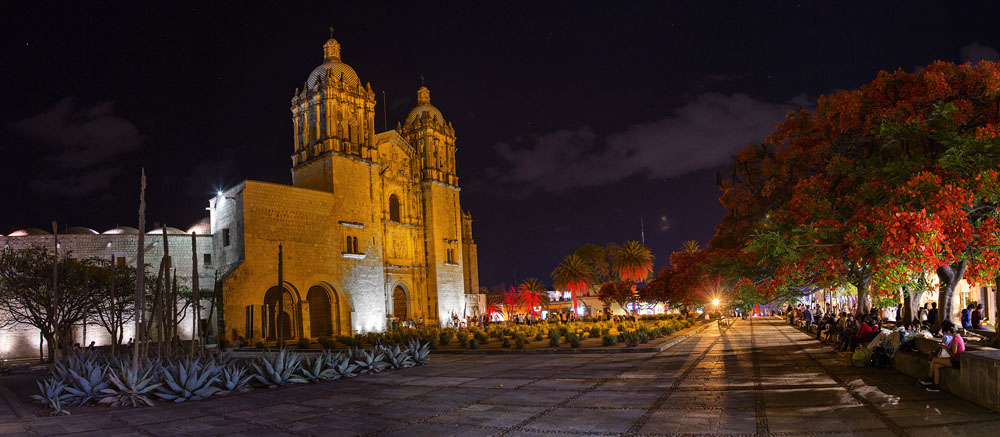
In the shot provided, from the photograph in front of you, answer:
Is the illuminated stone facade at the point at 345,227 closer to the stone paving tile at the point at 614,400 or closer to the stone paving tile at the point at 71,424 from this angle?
the stone paving tile at the point at 71,424

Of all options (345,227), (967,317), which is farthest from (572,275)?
(967,317)

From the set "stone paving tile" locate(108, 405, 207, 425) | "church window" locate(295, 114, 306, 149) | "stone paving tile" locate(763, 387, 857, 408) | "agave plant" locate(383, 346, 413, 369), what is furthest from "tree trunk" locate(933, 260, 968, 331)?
"church window" locate(295, 114, 306, 149)

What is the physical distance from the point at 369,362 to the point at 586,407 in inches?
284

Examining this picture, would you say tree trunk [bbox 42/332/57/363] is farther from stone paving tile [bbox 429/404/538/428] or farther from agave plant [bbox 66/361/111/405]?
stone paving tile [bbox 429/404/538/428]

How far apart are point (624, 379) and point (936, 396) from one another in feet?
15.7

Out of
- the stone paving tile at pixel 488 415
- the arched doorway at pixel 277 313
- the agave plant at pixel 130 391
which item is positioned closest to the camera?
the stone paving tile at pixel 488 415

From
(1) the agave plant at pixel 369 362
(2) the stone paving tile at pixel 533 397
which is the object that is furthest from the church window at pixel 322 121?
(2) the stone paving tile at pixel 533 397

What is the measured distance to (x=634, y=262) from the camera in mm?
57375

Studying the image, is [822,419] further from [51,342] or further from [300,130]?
[300,130]

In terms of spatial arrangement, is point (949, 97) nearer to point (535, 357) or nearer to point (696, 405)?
point (696, 405)

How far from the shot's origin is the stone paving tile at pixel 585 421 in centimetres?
705

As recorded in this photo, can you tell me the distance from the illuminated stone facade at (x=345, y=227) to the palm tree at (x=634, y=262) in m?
15.3

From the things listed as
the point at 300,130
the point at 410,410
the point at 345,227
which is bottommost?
the point at 410,410

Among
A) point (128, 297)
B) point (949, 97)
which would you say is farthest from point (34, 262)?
point (949, 97)
